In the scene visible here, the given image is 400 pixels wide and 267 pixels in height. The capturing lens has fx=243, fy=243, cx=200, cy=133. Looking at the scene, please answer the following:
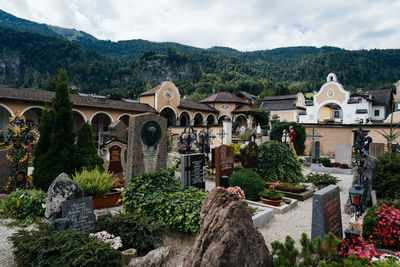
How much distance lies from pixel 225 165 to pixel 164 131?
280cm

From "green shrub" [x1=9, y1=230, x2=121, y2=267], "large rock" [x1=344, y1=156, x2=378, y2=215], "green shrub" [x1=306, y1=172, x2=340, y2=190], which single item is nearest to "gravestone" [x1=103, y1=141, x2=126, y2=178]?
"green shrub" [x1=9, y1=230, x2=121, y2=267]

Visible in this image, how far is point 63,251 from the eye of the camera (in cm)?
341

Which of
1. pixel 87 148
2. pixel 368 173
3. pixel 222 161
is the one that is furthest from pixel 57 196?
pixel 368 173

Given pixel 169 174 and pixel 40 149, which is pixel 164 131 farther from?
pixel 40 149

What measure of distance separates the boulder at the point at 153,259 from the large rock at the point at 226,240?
5.06ft

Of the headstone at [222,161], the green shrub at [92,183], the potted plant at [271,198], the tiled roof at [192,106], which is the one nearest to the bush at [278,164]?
the headstone at [222,161]

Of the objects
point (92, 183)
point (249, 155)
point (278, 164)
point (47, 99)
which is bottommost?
point (92, 183)

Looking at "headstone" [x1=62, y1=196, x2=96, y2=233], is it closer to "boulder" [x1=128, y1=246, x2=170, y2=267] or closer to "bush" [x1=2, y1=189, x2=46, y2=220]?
"boulder" [x1=128, y1=246, x2=170, y2=267]

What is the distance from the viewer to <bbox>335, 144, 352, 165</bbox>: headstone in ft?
48.3

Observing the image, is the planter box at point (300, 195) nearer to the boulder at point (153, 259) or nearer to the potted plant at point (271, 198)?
the potted plant at point (271, 198)

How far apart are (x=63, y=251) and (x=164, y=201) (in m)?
2.29

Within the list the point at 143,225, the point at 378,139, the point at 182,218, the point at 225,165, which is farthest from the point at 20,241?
the point at 378,139

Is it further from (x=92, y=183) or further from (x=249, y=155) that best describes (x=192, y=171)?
(x=249, y=155)

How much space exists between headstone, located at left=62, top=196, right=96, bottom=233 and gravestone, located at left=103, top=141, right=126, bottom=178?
5.17 m
